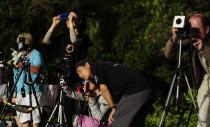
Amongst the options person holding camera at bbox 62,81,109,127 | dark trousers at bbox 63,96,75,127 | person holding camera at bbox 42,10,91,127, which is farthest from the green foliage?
A: person holding camera at bbox 62,81,109,127

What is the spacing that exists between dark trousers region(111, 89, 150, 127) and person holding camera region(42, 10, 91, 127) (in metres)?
0.71

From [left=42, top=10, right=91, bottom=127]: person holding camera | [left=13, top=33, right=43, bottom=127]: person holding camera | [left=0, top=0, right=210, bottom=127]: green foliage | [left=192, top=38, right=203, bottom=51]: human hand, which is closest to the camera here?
[left=192, top=38, right=203, bottom=51]: human hand

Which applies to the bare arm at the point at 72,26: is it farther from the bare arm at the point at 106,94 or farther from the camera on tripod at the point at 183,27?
the camera on tripod at the point at 183,27

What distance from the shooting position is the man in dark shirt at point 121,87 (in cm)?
713

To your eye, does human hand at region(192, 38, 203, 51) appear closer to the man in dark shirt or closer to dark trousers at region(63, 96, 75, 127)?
the man in dark shirt

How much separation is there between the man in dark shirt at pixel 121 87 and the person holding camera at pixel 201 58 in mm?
509

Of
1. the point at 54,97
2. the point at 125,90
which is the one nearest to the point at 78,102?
the point at 54,97

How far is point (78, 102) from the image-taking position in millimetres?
7953

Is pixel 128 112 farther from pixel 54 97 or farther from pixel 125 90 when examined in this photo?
pixel 54 97

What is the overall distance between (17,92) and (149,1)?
7.34 m

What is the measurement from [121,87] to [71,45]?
0.78 metres

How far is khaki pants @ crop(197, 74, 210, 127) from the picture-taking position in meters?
6.94

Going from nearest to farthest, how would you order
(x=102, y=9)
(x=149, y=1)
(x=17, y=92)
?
(x=17, y=92)
(x=149, y=1)
(x=102, y=9)

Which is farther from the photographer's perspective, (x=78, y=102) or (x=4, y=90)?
(x=4, y=90)
